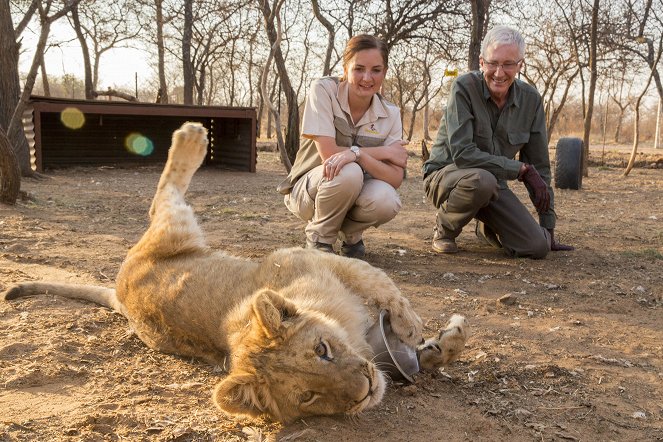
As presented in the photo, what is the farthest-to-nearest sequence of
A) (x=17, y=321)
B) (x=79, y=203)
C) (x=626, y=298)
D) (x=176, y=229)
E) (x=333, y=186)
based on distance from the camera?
(x=79, y=203)
(x=333, y=186)
(x=626, y=298)
(x=176, y=229)
(x=17, y=321)

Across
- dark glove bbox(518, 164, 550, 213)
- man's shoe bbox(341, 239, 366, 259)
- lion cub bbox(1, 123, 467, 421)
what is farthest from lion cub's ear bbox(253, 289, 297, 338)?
dark glove bbox(518, 164, 550, 213)

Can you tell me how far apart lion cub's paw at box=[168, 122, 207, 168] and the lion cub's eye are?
260 cm

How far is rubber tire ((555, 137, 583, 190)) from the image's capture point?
10.9m

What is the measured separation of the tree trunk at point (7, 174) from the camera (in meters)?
7.71

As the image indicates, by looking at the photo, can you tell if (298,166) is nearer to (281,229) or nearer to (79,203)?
(281,229)

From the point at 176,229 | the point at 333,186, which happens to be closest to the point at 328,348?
the point at 176,229

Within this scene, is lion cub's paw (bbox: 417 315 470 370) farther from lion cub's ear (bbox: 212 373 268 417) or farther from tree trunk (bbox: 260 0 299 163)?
tree trunk (bbox: 260 0 299 163)

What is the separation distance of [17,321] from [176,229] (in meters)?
1.04

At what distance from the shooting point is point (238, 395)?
2.53 metres

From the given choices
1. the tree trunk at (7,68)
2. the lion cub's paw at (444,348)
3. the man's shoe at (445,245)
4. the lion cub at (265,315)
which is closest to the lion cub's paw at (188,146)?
the lion cub at (265,315)

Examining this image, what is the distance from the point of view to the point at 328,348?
8.62 ft

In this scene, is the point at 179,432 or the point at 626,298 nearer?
the point at 179,432

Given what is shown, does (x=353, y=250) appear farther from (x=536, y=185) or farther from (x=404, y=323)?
(x=404, y=323)

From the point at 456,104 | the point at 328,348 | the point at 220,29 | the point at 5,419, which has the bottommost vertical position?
the point at 5,419
